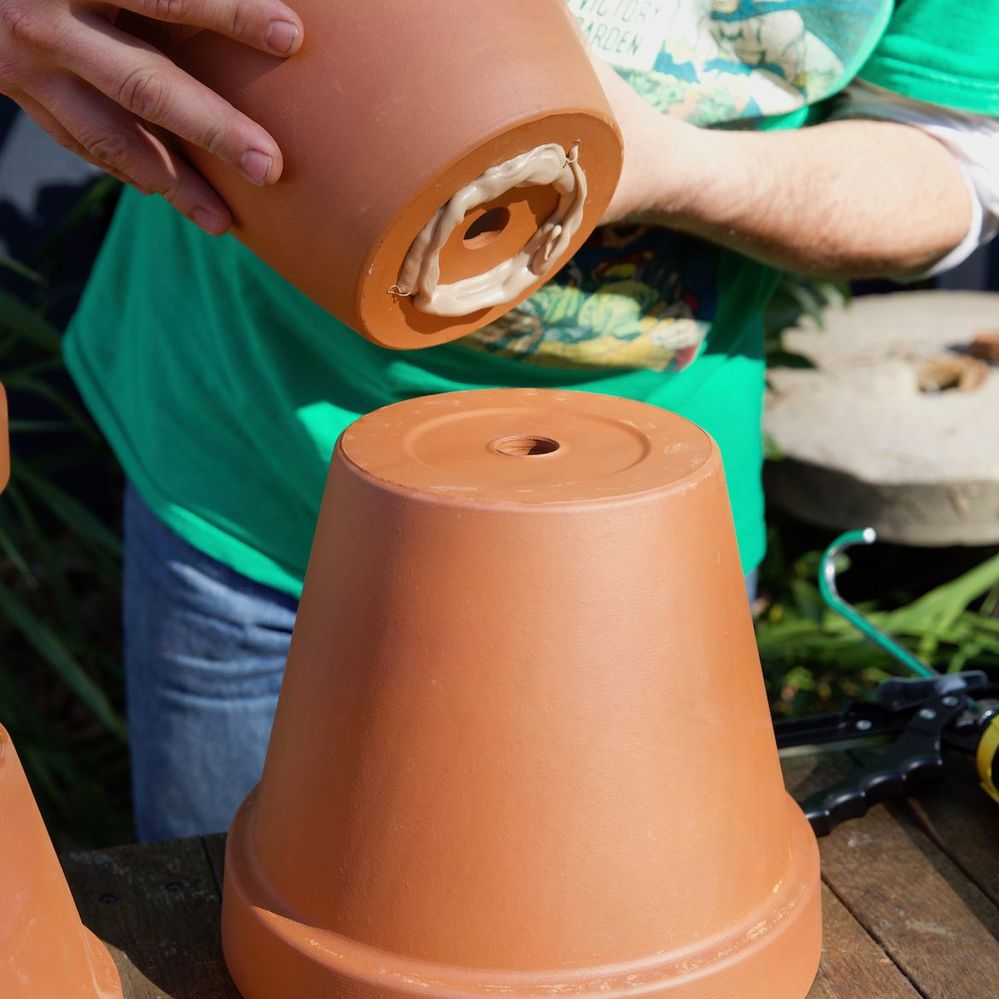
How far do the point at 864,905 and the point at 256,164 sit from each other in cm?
55

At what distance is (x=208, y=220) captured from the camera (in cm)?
69

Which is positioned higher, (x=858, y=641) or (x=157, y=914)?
(x=157, y=914)

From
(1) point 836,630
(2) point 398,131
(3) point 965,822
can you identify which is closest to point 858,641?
(1) point 836,630

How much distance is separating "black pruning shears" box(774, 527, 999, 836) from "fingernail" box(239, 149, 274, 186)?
1.70 ft

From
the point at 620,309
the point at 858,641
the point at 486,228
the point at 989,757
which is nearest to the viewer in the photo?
the point at 486,228

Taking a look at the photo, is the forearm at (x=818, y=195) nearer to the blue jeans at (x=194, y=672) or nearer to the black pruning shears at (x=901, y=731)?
the black pruning shears at (x=901, y=731)

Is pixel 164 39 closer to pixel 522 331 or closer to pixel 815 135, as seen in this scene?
pixel 522 331

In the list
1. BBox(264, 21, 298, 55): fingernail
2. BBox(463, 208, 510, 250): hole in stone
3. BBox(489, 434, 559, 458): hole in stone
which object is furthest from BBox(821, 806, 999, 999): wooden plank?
BBox(264, 21, 298, 55): fingernail

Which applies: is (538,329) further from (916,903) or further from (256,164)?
(916,903)

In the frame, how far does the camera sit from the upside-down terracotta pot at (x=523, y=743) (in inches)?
23.3

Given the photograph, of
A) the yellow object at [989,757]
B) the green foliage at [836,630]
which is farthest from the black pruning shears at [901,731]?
the green foliage at [836,630]

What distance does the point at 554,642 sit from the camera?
1.94ft

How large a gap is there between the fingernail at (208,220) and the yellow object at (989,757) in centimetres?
58

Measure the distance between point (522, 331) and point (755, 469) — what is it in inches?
13.8
